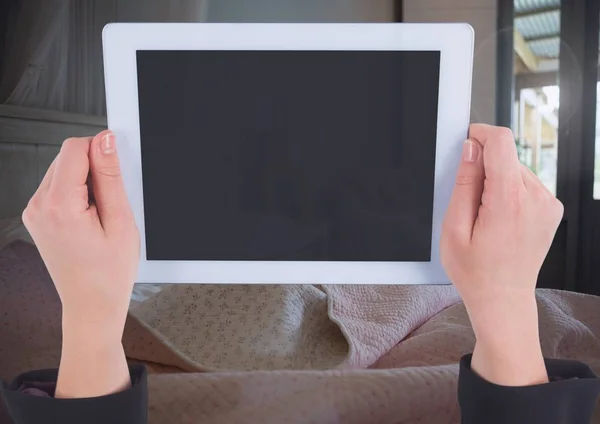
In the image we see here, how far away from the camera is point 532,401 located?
349mm

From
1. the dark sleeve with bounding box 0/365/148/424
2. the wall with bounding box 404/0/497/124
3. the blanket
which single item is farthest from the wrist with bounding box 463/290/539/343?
the wall with bounding box 404/0/497/124

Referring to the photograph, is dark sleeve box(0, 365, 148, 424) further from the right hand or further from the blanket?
the right hand

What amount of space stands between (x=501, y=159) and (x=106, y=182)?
0.86 ft

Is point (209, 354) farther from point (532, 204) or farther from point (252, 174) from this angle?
point (532, 204)

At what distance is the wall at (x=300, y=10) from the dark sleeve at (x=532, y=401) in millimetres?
969

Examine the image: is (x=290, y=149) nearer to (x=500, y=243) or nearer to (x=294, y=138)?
(x=294, y=138)

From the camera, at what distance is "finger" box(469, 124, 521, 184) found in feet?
1.11

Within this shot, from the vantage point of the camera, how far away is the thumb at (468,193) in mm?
358

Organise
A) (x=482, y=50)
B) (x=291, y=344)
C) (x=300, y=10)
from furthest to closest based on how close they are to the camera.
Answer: (x=482, y=50) → (x=300, y=10) → (x=291, y=344)

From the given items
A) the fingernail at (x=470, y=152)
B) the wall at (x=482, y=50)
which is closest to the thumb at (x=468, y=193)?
the fingernail at (x=470, y=152)

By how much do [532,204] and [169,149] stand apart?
28cm

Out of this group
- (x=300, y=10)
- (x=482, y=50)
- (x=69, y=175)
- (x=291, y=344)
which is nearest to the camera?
(x=69, y=175)

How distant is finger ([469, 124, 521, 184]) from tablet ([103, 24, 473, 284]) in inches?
2.7

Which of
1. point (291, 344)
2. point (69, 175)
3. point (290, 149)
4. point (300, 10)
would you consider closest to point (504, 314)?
point (290, 149)
